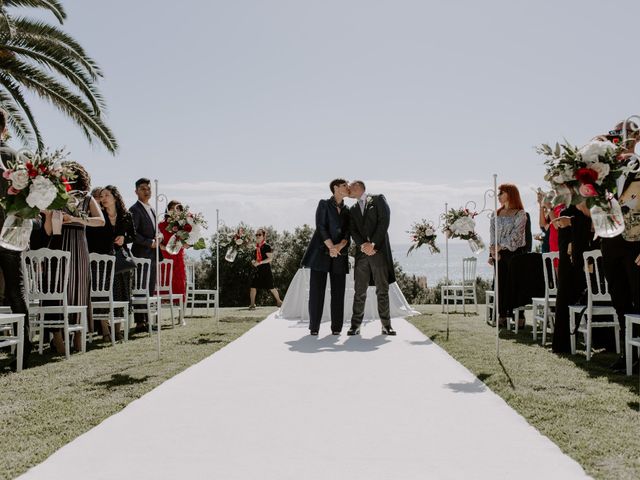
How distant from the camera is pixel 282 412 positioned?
178 inches

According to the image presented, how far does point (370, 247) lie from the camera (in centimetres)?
937

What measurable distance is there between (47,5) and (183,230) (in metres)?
6.08

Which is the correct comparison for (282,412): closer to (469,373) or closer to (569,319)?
(469,373)

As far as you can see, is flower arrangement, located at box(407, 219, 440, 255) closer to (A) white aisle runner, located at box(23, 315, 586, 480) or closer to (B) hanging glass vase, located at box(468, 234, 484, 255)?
(B) hanging glass vase, located at box(468, 234, 484, 255)

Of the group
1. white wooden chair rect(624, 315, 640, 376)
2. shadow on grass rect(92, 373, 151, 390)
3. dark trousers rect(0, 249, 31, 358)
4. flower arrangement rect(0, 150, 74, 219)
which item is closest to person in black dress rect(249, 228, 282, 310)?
dark trousers rect(0, 249, 31, 358)

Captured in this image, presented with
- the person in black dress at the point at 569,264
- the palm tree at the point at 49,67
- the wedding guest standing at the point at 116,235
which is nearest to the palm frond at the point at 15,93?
the palm tree at the point at 49,67

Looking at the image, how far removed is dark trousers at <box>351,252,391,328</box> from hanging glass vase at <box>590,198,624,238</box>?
4924 mm

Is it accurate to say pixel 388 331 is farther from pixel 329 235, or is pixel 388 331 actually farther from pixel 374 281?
pixel 329 235

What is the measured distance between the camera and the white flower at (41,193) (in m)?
5.50

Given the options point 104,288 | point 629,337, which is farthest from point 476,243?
point 104,288

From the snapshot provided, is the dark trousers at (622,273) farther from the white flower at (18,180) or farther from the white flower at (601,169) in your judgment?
the white flower at (18,180)

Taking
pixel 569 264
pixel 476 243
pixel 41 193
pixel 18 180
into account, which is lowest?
pixel 569 264

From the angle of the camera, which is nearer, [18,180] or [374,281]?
[18,180]

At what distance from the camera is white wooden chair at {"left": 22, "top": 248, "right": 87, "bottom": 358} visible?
23.5 ft
